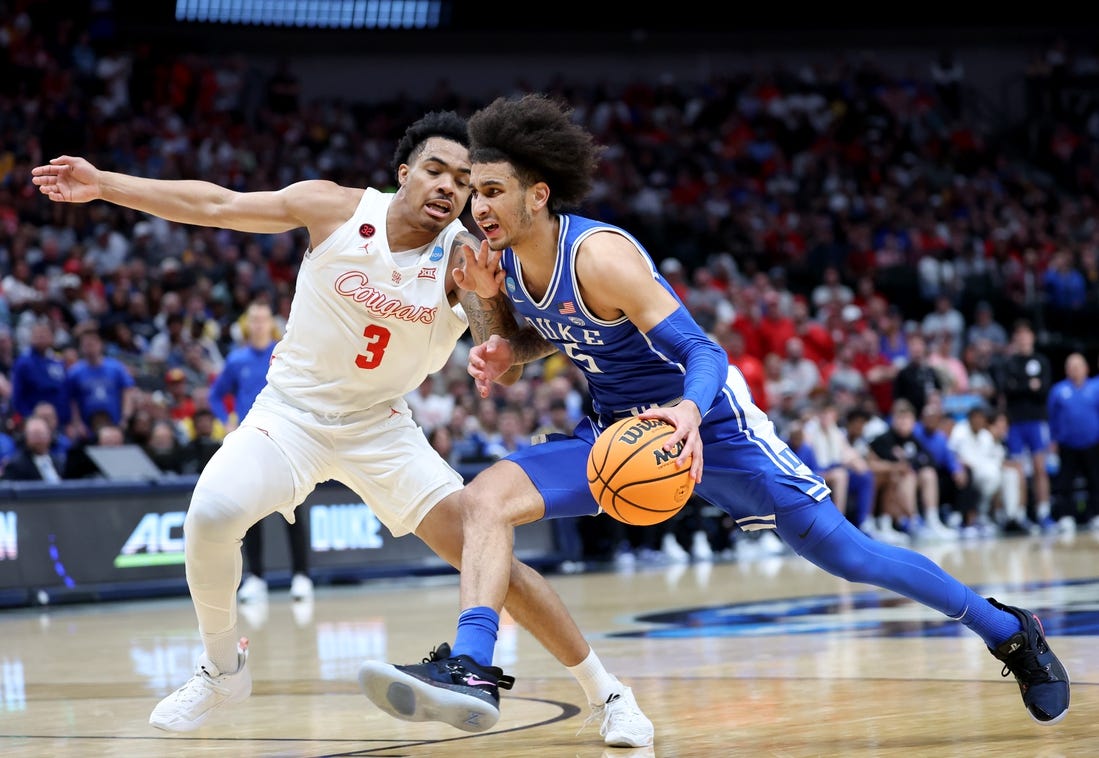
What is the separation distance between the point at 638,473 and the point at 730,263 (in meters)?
17.1

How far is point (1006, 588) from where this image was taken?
9.41 m

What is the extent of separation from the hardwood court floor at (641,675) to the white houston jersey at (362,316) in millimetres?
1172

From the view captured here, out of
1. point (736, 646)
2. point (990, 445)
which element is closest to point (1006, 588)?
point (736, 646)

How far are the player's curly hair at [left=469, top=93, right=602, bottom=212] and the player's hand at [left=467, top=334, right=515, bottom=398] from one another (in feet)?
1.63

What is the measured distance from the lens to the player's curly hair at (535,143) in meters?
4.54

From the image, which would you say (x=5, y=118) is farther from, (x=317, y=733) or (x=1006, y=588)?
(x=317, y=733)

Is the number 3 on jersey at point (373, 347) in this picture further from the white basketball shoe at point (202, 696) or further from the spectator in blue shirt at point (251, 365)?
the spectator in blue shirt at point (251, 365)

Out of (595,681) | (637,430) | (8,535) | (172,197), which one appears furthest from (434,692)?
(8,535)

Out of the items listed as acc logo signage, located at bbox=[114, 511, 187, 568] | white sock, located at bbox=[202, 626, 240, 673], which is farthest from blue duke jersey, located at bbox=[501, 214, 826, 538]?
acc logo signage, located at bbox=[114, 511, 187, 568]

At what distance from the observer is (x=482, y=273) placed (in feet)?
15.7

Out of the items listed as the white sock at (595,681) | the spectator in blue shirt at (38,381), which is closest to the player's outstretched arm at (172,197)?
the white sock at (595,681)

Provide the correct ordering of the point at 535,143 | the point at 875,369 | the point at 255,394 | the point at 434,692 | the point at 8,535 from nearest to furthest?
the point at 434,692 → the point at 535,143 → the point at 8,535 → the point at 255,394 → the point at 875,369

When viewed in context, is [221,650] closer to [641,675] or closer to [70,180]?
[70,180]

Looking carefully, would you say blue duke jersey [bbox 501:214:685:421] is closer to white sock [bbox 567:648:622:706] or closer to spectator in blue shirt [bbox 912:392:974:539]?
white sock [bbox 567:648:622:706]
